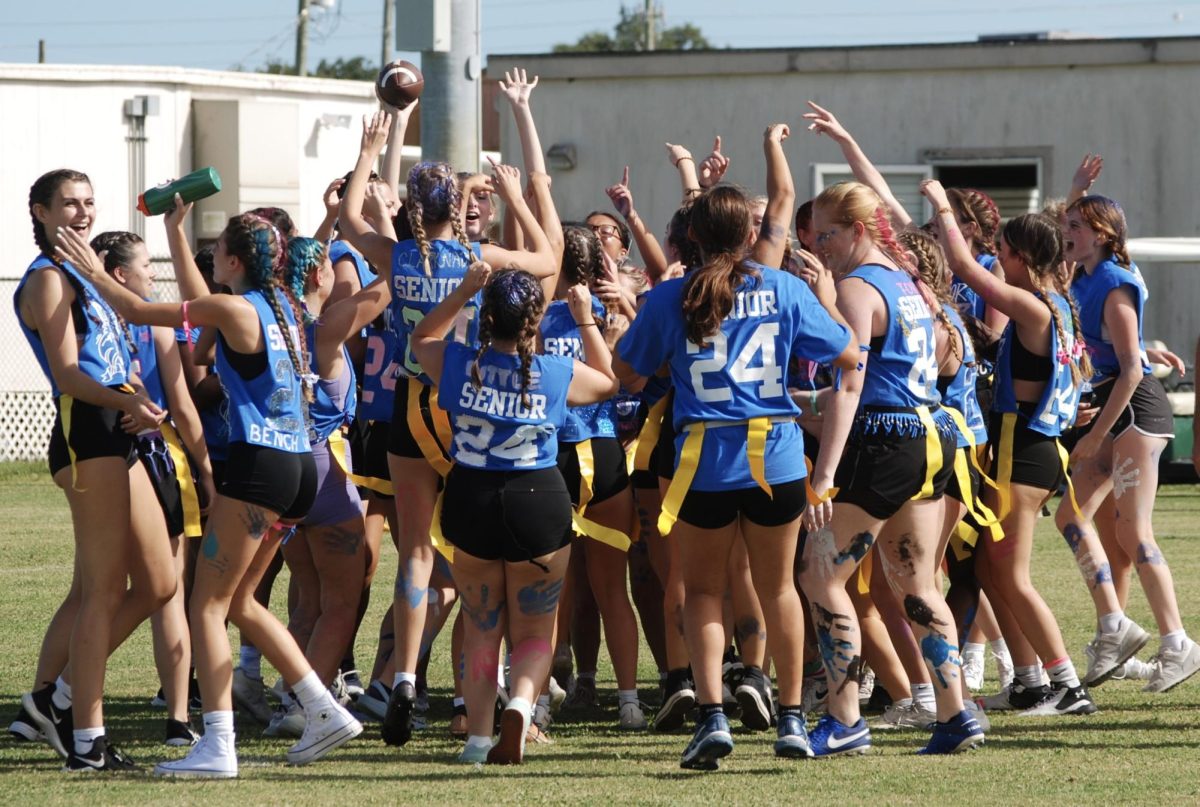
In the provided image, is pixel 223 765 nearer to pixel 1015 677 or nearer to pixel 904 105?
pixel 1015 677

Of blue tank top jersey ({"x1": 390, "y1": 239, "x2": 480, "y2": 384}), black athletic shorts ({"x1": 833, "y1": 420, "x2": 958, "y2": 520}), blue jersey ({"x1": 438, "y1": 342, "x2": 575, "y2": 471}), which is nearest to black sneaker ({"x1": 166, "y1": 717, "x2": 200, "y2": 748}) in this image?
blue jersey ({"x1": 438, "y1": 342, "x2": 575, "y2": 471})

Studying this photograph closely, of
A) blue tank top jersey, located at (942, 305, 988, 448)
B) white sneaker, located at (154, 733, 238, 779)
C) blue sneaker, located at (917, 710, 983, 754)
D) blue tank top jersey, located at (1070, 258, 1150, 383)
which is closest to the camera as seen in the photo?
white sneaker, located at (154, 733, 238, 779)

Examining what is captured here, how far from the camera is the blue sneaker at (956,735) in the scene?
260 inches

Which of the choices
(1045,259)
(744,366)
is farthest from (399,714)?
(1045,259)

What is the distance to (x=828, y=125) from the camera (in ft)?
23.5

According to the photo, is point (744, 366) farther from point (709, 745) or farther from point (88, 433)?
point (88, 433)

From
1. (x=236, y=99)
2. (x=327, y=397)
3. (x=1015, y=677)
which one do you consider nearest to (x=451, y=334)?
(x=327, y=397)

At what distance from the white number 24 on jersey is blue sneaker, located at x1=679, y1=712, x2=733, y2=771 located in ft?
3.83

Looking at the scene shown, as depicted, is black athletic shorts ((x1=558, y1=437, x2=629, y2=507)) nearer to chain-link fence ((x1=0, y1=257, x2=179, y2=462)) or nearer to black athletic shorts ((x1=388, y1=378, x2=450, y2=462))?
black athletic shorts ((x1=388, y1=378, x2=450, y2=462))

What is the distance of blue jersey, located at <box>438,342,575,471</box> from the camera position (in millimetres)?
6387

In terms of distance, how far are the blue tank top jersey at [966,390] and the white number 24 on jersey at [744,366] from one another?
0.99 meters

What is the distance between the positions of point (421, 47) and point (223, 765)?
23.2ft

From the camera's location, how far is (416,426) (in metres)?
7.07

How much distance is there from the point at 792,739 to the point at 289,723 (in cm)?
213
